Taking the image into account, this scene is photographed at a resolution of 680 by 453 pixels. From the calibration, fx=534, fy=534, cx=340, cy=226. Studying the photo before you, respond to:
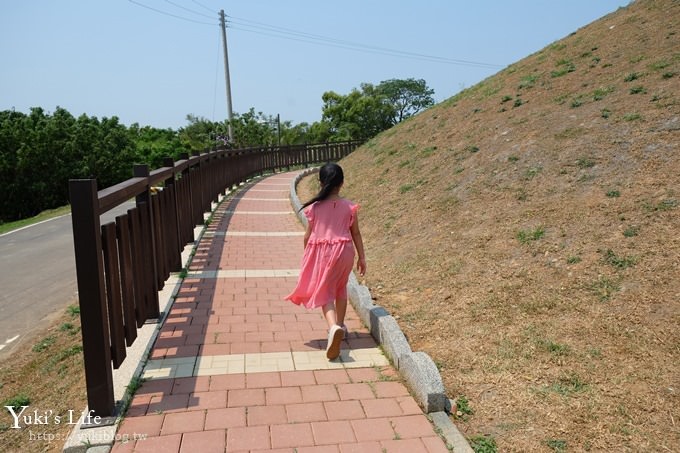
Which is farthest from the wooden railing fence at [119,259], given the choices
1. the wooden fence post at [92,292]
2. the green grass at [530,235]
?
the green grass at [530,235]

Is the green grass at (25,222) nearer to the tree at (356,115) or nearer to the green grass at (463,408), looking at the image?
the green grass at (463,408)

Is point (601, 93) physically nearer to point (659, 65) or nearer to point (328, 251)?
point (659, 65)

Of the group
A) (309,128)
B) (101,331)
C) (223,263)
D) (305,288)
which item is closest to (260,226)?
(223,263)

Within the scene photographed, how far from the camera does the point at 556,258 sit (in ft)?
15.6

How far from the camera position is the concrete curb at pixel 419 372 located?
302 cm

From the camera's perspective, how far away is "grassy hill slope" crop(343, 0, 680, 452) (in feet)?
10.2

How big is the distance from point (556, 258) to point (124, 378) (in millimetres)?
3649

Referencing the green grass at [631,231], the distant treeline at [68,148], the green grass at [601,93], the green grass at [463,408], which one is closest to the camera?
the green grass at [463,408]

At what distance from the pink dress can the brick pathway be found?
0.48 metres

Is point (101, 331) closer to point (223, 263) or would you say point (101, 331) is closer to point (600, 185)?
point (223, 263)

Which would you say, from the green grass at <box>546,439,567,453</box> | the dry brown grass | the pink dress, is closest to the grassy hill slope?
the green grass at <box>546,439,567,453</box>

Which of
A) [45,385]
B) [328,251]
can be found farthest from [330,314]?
[45,385]

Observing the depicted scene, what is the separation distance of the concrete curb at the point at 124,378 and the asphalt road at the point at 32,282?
6.41ft

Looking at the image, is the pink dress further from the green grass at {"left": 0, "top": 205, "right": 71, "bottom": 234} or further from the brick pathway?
the green grass at {"left": 0, "top": 205, "right": 71, "bottom": 234}
